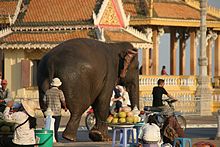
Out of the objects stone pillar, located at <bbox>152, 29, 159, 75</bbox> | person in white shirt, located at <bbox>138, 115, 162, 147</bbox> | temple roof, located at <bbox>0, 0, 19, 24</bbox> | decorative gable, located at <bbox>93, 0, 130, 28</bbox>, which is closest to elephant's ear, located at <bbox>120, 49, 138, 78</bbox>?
person in white shirt, located at <bbox>138, 115, 162, 147</bbox>

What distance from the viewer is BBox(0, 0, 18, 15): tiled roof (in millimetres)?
47156

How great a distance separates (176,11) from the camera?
4916 cm

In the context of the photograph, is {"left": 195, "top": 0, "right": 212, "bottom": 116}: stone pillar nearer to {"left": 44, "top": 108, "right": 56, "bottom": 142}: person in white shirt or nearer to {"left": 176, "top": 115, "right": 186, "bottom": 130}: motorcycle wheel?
{"left": 176, "top": 115, "right": 186, "bottom": 130}: motorcycle wheel

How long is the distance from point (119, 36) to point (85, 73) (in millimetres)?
21692

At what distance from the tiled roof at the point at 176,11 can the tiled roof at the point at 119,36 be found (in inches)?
194

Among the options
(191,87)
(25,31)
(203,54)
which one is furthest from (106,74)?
(191,87)

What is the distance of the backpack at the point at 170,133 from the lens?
1780cm

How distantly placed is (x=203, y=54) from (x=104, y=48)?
18346 millimetres

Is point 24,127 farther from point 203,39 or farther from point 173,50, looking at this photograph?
point 173,50

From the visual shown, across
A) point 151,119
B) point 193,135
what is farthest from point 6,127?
point 193,135

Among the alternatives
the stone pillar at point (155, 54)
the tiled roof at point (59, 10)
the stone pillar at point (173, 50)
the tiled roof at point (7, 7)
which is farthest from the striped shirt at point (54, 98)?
the stone pillar at point (173, 50)

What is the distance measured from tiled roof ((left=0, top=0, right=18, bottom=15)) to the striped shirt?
27168 millimetres

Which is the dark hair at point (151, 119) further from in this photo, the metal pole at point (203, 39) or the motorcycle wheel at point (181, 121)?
the metal pole at point (203, 39)

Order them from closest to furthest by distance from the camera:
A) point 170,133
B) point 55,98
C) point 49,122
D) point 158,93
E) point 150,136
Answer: point 150,136 < point 170,133 < point 55,98 < point 49,122 < point 158,93
